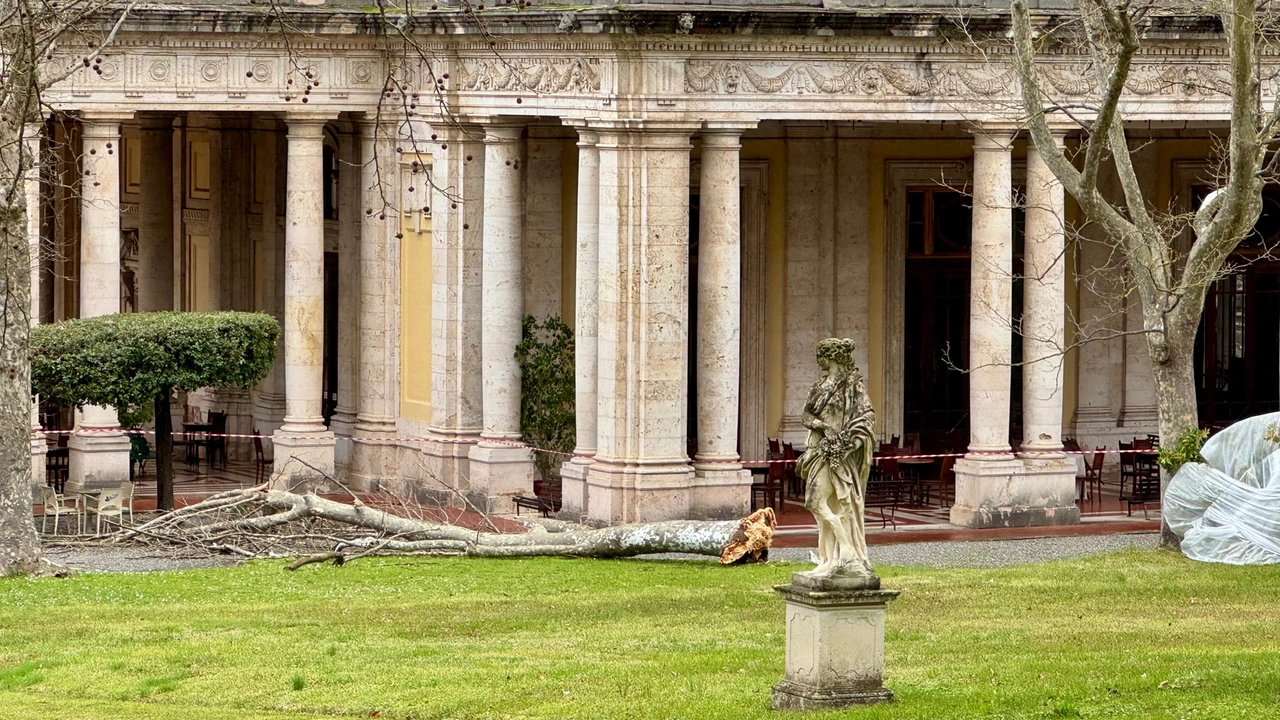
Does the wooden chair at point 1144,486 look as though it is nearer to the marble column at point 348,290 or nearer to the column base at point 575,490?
the column base at point 575,490

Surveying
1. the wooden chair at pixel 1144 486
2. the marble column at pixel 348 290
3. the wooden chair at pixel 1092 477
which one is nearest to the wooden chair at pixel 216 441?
the marble column at pixel 348 290

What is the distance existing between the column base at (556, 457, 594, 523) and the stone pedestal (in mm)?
12575

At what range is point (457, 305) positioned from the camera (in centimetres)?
3020

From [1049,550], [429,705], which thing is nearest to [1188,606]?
[1049,550]

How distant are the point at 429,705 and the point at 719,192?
12.0 metres

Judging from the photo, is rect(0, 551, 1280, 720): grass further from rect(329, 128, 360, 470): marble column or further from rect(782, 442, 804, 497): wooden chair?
rect(329, 128, 360, 470): marble column

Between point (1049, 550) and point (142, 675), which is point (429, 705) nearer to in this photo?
point (142, 675)

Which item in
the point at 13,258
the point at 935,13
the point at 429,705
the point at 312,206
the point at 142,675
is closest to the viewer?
the point at 429,705

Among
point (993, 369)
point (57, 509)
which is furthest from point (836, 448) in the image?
point (57, 509)

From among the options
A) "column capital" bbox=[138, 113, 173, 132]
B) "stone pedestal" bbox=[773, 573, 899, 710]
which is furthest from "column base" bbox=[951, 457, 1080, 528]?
"stone pedestal" bbox=[773, 573, 899, 710]

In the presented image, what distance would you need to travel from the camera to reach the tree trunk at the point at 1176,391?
23953 mm

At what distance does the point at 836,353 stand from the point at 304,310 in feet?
52.8

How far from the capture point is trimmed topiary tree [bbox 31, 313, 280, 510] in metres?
26.9

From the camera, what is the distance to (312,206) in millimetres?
30781
